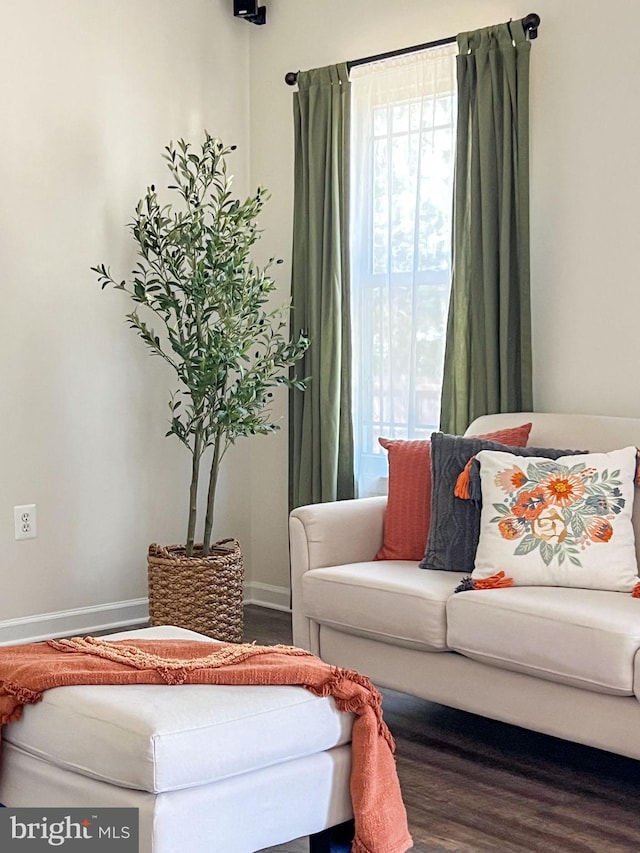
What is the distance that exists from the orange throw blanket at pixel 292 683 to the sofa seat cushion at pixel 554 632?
22.2 inches

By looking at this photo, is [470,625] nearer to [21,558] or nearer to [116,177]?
[21,558]

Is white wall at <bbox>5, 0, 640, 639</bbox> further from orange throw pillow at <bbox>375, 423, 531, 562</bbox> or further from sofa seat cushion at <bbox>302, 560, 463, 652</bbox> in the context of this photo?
sofa seat cushion at <bbox>302, 560, 463, 652</bbox>

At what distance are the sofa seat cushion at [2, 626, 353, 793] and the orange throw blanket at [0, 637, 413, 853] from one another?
0.06ft

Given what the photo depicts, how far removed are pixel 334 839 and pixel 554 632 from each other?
2.50 ft

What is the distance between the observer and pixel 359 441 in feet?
15.0

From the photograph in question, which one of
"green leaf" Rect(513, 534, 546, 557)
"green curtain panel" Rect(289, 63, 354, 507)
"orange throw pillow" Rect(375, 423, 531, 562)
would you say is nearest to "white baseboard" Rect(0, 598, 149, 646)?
"green curtain panel" Rect(289, 63, 354, 507)

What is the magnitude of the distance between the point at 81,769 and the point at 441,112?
2.85 metres

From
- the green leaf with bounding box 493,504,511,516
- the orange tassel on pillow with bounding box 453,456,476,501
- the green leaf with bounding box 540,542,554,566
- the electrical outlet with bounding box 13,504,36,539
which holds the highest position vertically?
the orange tassel on pillow with bounding box 453,456,476,501

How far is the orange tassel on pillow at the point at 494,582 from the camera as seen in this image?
3094 mm

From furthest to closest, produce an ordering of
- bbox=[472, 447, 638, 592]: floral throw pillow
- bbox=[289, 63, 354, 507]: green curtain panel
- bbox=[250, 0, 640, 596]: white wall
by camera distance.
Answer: bbox=[289, 63, 354, 507]: green curtain panel → bbox=[250, 0, 640, 596]: white wall → bbox=[472, 447, 638, 592]: floral throw pillow

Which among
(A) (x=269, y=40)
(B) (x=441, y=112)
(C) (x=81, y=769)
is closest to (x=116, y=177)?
(A) (x=269, y=40)

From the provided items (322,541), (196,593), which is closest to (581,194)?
(322,541)

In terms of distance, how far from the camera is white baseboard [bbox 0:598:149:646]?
4242mm

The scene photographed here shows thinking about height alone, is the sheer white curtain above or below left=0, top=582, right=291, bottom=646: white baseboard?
above
